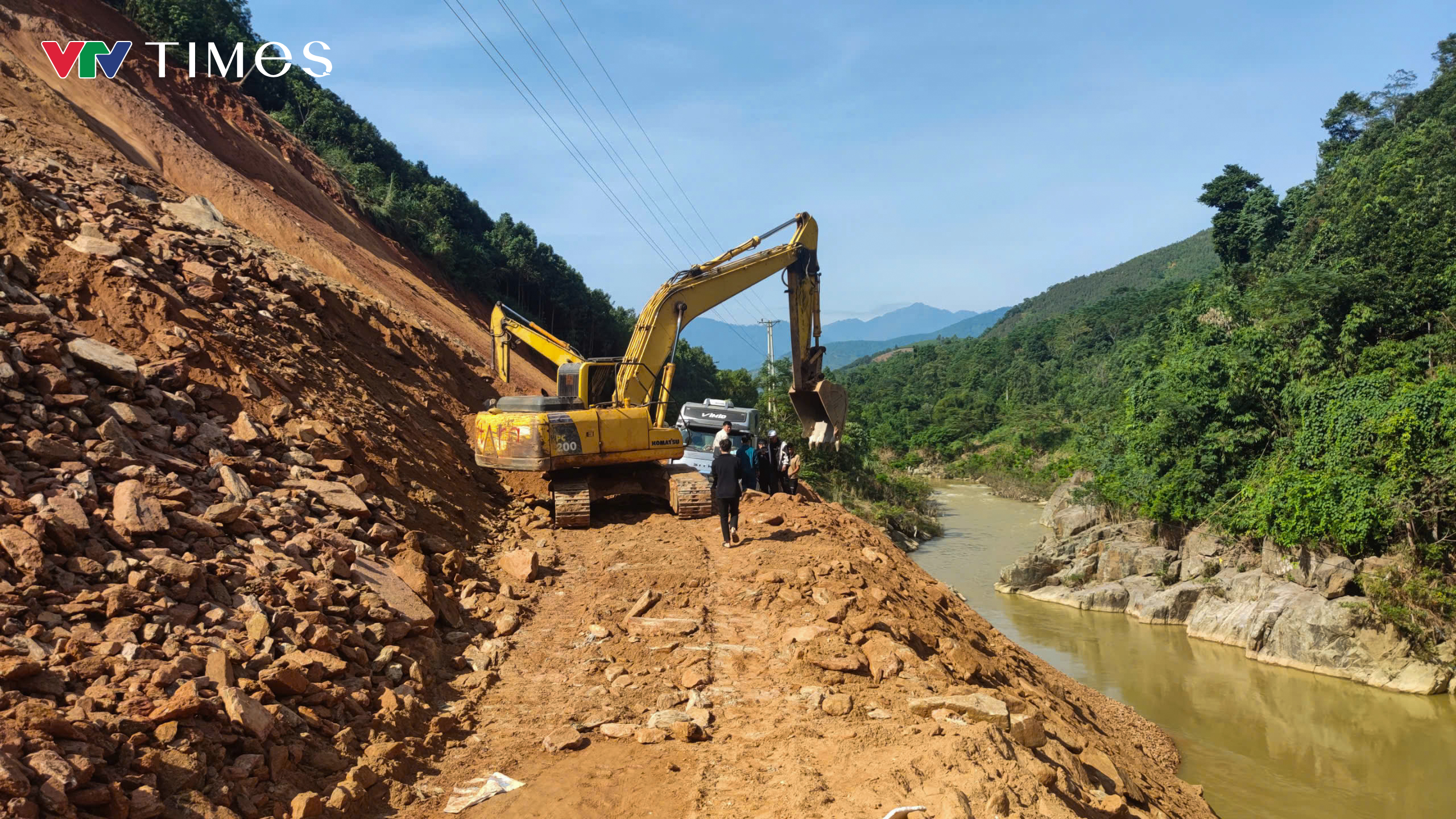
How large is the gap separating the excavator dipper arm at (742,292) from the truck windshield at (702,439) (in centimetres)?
165

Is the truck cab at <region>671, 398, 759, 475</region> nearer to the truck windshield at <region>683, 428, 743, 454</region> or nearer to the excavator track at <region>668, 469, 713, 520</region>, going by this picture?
the truck windshield at <region>683, 428, 743, 454</region>

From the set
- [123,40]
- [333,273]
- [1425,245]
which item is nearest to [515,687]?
[333,273]

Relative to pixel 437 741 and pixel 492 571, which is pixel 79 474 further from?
pixel 492 571

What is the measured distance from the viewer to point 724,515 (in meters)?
10.3

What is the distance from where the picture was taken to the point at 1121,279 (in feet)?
373

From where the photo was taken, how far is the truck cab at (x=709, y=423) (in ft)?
53.6

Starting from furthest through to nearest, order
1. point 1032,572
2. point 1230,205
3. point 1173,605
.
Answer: point 1230,205
point 1032,572
point 1173,605

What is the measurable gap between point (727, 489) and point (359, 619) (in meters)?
4.50

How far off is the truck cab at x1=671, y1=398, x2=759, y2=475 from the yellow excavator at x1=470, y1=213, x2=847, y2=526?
177 centimetres

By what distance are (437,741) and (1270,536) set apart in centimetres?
1686

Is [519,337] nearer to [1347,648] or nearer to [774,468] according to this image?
[774,468]

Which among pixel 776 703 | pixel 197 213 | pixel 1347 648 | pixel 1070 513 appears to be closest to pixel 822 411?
pixel 776 703

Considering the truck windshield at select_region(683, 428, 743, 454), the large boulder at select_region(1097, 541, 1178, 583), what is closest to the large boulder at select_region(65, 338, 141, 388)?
the truck windshield at select_region(683, 428, 743, 454)

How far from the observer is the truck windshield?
53.2 feet
